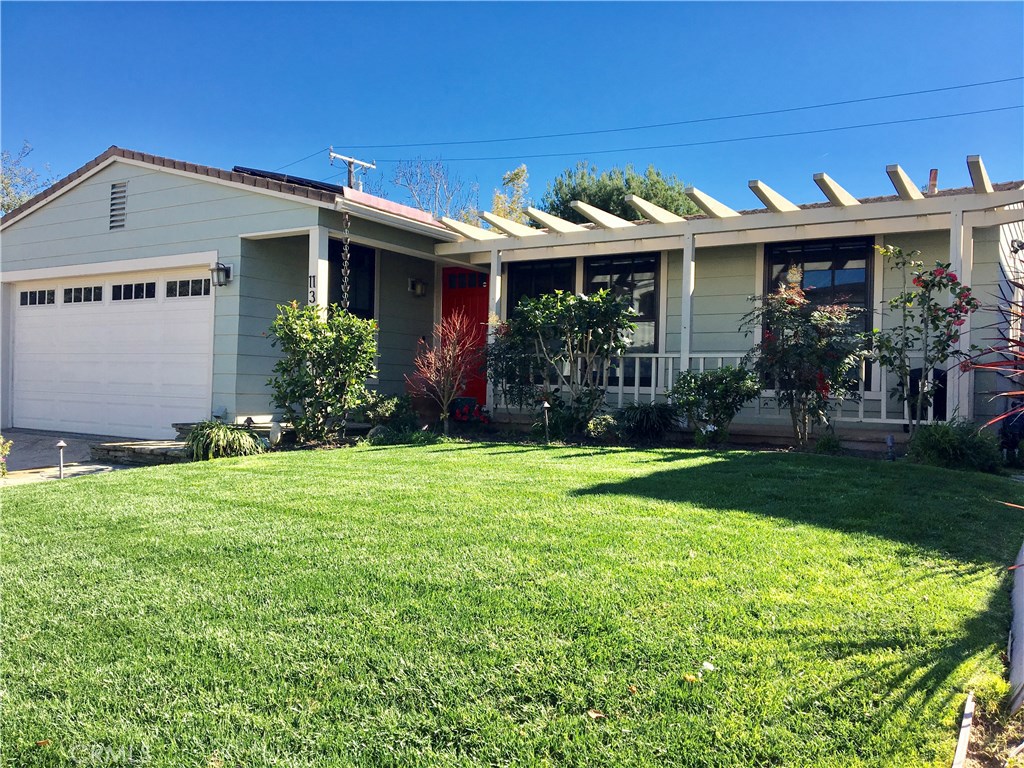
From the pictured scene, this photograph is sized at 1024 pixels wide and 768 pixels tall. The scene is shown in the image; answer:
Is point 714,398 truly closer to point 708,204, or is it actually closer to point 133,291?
point 708,204

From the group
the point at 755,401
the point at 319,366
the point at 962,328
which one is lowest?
the point at 755,401

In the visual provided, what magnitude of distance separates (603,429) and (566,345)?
124 centimetres

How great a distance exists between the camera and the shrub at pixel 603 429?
27.4 ft

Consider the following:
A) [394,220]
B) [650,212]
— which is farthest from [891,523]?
[394,220]

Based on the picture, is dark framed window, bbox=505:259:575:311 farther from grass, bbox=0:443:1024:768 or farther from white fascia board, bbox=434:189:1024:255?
grass, bbox=0:443:1024:768

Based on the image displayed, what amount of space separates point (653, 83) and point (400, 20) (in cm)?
762

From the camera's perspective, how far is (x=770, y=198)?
8.23m

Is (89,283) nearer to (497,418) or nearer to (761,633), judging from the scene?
(497,418)

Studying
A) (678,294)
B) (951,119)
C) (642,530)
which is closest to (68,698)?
(642,530)

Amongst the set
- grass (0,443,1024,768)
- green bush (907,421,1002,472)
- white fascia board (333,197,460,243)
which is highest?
white fascia board (333,197,460,243)

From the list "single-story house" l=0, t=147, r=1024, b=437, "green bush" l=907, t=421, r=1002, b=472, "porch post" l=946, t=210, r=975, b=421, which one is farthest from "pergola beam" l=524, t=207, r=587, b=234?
"green bush" l=907, t=421, r=1002, b=472

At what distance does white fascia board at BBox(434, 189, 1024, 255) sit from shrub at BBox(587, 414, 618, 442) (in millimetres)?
2651

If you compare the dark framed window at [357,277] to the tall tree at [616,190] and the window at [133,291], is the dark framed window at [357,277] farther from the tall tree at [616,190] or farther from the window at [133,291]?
the tall tree at [616,190]

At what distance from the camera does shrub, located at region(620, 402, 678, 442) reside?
327 inches
